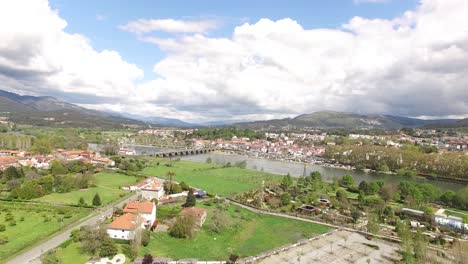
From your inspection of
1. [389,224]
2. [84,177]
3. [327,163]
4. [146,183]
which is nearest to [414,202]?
[389,224]

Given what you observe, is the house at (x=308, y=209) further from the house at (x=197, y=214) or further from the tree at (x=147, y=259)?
the tree at (x=147, y=259)

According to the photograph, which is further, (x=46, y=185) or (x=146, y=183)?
(x=146, y=183)

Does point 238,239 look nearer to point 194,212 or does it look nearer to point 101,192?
point 194,212

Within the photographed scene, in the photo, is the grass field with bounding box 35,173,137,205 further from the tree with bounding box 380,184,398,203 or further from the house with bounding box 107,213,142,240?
the tree with bounding box 380,184,398,203

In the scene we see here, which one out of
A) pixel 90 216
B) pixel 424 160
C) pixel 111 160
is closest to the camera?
pixel 90 216

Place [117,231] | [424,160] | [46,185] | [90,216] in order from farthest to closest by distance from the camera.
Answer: [424,160] < [46,185] < [90,216] < [117,231]

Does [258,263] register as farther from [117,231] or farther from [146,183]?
[146,183]

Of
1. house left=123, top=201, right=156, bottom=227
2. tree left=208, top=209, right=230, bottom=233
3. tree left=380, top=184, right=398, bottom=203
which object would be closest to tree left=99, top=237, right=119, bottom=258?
house left=123, top=201, right=156, bottom=227
